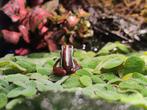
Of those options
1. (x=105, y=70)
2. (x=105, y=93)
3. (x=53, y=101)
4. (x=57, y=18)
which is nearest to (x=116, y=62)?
(x=105, y=70)

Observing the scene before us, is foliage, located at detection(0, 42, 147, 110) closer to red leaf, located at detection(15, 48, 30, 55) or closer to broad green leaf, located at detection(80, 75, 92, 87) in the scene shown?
broad green leaf, located at detection(80, 75, 92, 87)

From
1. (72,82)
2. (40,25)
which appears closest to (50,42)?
(40,25)

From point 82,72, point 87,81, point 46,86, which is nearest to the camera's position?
point 46,86

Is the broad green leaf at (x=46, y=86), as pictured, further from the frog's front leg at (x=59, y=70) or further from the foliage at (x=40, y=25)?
the foliage at (x=40, y=25)

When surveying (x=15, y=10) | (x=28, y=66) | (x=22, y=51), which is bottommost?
(x=22, y=51)

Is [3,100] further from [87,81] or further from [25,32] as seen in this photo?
[25,32]

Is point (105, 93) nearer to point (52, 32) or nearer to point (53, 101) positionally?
point (53, 101)
